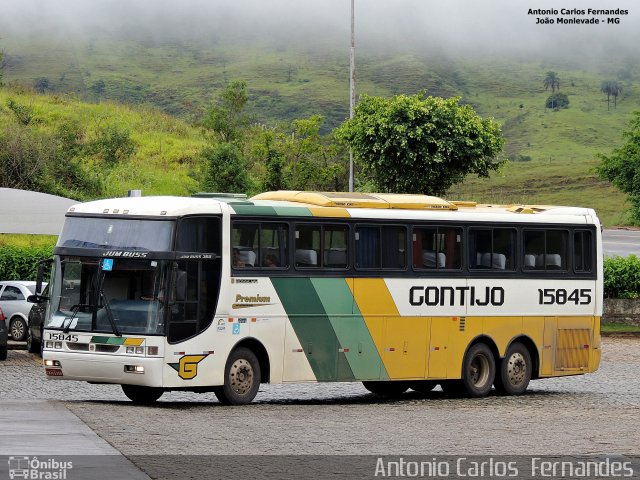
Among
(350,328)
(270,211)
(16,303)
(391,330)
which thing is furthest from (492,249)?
(16,303)

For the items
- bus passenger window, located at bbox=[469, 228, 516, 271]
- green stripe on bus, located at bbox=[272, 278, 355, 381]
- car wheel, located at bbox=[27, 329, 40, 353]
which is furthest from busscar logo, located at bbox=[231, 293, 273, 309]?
car wheel, located at bbox=[27, 329, 40, 353]

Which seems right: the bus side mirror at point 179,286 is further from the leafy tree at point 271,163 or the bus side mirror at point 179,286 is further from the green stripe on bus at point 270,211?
the leafy tree at point 271,163

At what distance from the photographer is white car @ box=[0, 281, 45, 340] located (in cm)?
3591

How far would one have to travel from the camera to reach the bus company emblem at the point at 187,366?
20.8 m

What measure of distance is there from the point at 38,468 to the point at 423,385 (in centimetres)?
1385

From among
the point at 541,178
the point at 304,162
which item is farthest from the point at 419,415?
the point at 541,178

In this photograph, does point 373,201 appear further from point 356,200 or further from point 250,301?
point 250,301

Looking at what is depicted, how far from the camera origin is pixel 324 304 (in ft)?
75.3

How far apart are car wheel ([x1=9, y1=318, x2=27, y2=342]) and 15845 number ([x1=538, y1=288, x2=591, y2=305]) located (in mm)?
15521

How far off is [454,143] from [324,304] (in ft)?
77.6

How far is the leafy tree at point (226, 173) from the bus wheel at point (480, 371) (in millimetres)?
30451

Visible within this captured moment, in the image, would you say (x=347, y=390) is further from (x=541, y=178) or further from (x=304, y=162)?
(x=541, y=178)

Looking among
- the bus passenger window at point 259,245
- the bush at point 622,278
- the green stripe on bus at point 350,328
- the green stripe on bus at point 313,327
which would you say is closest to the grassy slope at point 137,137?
the bush at point 622,278

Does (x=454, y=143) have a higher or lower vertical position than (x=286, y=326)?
higher
